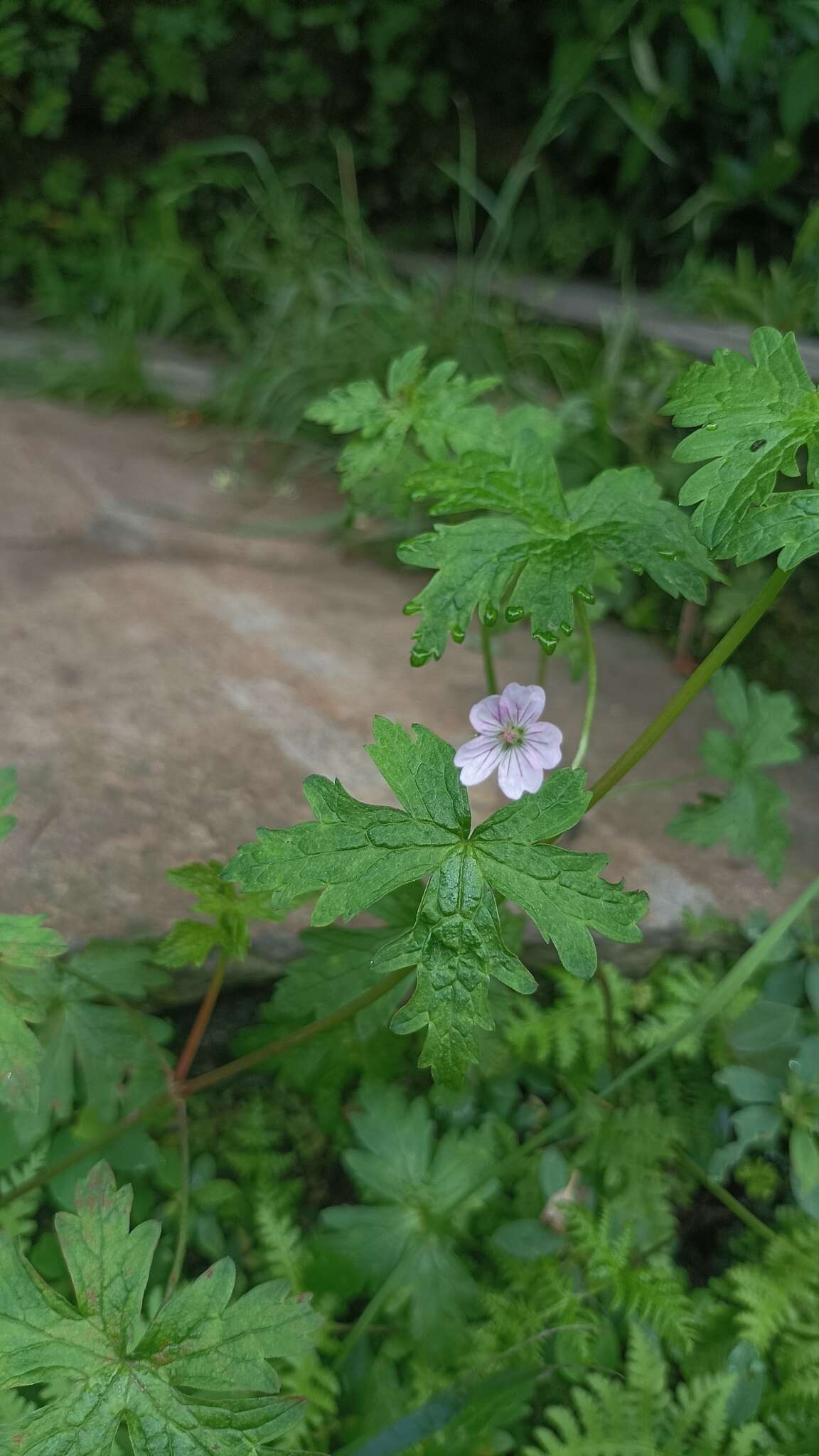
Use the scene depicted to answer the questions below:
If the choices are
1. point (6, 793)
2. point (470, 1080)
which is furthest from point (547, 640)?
point (470, 1080)

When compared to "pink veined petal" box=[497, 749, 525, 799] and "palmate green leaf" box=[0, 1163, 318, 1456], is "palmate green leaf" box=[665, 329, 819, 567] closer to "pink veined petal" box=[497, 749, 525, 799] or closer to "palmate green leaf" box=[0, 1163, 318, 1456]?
"pink veined petal" box=[497, 749, 525, 799]

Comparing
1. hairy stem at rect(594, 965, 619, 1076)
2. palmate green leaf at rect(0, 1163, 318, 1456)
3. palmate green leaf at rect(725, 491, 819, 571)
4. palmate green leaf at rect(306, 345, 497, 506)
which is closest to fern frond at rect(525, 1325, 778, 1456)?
hairy stem at rect(594, 965, 619, 1076)

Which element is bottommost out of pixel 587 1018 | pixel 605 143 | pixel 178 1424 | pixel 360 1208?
pixel 360 1208

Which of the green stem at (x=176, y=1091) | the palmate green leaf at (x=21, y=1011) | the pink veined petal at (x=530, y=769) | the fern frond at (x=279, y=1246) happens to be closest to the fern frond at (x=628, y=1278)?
the fern frond at (x=279, y=1246)

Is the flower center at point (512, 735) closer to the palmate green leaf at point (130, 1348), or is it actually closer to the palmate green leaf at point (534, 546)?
the palmate green leaf at point (534, 546)

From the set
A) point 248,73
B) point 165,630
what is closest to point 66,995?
point 165,630

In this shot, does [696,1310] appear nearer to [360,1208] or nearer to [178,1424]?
[360,1208]

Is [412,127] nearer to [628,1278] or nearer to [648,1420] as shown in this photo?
[628,1278]
